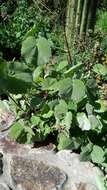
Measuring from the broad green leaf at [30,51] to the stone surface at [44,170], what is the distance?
0.68 m

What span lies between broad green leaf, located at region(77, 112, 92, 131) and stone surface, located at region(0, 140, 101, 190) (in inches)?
10.4

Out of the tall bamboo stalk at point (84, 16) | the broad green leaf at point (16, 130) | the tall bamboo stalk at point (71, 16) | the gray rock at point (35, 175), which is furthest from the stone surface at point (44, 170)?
the tall bamboo stalk at point (84, 16)

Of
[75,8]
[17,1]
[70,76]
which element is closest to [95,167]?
[70,76]

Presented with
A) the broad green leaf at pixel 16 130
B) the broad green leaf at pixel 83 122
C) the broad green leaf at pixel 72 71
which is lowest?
the broad green leaf at pixel 16 130

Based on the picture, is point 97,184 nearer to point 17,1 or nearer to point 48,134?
point 48,134

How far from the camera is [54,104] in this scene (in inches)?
116

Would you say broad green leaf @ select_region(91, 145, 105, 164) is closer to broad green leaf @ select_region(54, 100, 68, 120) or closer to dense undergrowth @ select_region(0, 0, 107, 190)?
dense undergrowth @ select_region(0, 0, 107, 190)

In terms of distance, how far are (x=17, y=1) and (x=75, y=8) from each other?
159 cm

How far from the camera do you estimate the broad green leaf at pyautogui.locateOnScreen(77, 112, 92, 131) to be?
2.87m

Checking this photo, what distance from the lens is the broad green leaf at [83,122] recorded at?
2.87m

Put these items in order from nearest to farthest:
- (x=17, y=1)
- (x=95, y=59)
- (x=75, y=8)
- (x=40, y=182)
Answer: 1. (x=40, y=182)
2. (x=95, y=59)
3. (x=75, y=8)
4. (x=17, y=1)

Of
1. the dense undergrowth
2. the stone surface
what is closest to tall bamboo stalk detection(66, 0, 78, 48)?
the dense undergrowth

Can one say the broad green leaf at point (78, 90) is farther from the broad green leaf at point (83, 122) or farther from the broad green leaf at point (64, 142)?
the broad green leaf at point (64, 142)

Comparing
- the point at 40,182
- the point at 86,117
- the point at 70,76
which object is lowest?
the point at 40,182
